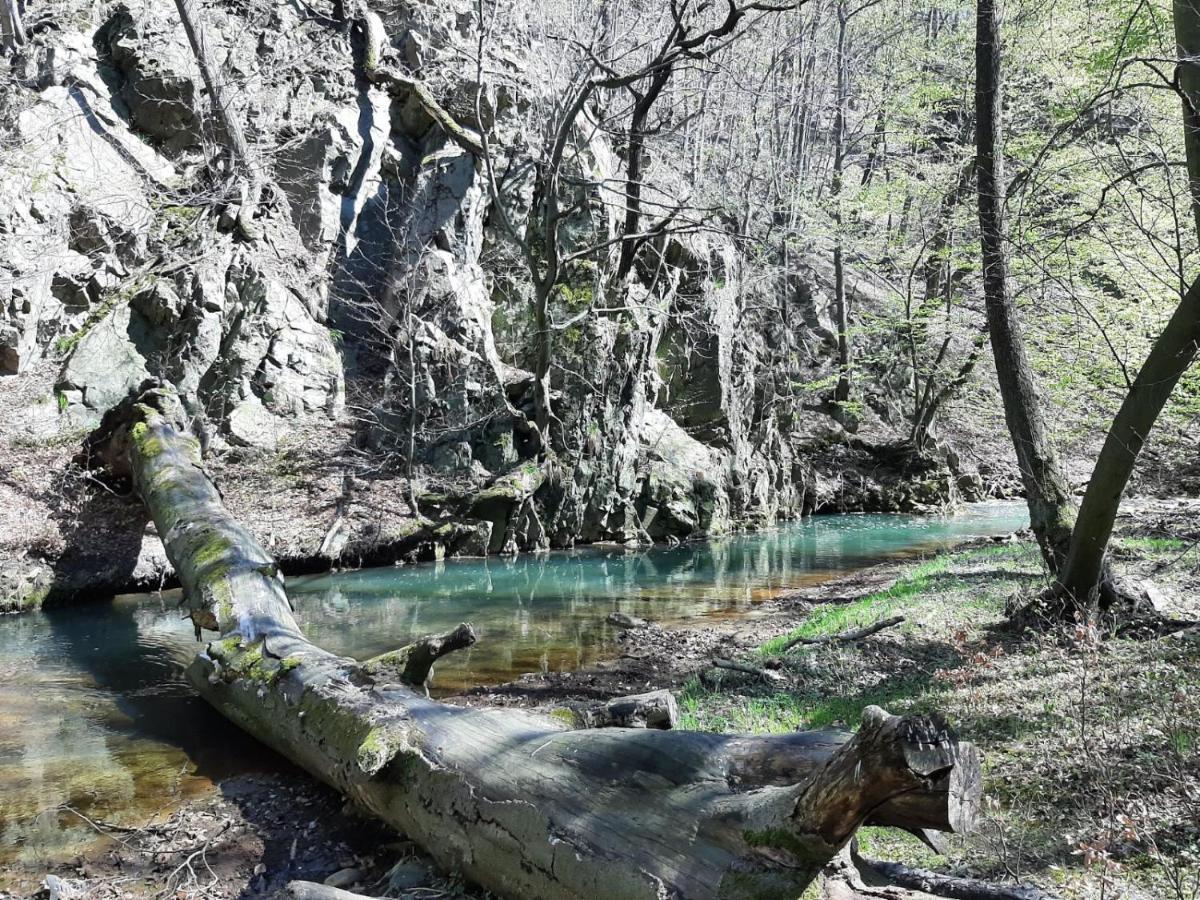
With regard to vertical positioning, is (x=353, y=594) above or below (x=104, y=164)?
below

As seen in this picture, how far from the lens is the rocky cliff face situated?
15.7 meters

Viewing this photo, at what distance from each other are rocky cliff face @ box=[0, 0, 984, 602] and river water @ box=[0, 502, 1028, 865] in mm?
1611

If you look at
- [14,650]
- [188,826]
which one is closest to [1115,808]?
[188,826]

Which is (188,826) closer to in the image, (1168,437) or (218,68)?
(1168,437)

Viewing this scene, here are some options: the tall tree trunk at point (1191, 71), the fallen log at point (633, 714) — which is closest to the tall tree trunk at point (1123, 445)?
the tall tree trunk at point (1191, 71)

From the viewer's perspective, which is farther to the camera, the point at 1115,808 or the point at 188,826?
the point at 188,826

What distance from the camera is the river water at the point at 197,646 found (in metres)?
5.39

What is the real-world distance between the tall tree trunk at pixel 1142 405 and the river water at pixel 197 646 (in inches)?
205

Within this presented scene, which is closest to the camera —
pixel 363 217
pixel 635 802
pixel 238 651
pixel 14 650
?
pixel 635 802

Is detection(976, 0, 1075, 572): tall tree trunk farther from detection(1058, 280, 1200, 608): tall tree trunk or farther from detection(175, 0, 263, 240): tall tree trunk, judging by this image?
detection(175, 0, 263, 240): tall tree trunk

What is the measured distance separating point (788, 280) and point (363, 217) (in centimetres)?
1647

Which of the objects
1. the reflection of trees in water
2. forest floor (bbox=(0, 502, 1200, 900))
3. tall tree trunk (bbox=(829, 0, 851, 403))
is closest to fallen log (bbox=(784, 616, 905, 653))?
forest floor (bbox=(0, 502, 1200, 900))

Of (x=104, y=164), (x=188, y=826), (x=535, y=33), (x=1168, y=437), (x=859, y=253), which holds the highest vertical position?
(x=535, y=33)

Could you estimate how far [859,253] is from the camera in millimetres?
28344
